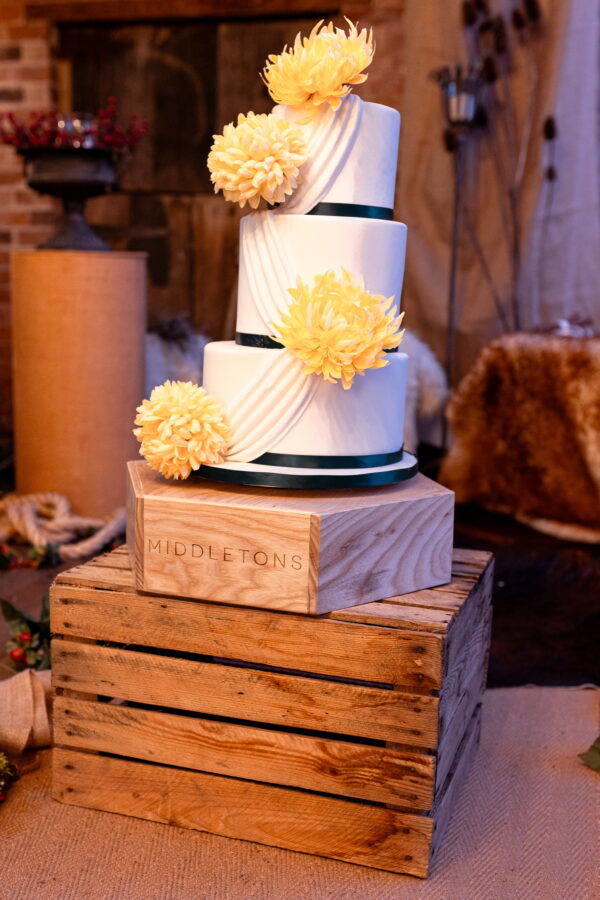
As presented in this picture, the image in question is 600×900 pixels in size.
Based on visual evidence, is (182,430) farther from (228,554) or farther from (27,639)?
(27,639)

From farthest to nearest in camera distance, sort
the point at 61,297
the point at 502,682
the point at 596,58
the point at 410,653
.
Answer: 1. the point at 596,58
2. the point at 61,297
3. the point at 502,682
4. the point at 410,653

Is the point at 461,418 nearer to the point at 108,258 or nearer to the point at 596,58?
the point at 108,258

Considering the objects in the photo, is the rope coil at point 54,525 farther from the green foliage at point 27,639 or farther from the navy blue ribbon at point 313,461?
the navy blue ribbon at point 313,461

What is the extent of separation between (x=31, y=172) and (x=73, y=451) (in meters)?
0.89

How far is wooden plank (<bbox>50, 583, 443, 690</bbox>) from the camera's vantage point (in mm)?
1313

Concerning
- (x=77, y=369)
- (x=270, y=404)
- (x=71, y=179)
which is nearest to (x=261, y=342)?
(x=270, y=404)

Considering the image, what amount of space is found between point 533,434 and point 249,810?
1.65 meters

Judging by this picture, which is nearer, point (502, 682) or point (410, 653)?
point (410, 653)

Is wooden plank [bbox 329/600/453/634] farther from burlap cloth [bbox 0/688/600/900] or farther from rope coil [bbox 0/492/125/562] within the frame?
rope coil [bbox 0/492/125/562]

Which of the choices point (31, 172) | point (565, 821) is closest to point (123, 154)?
point (31, 172)

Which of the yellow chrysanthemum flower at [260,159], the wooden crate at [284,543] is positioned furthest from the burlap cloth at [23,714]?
the yellow chrysanthemum flower at [260,159]

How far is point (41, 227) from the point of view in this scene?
13.1 feet

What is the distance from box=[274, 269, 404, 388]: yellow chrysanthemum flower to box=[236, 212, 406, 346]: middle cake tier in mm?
62

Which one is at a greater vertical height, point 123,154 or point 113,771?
point 123,154
